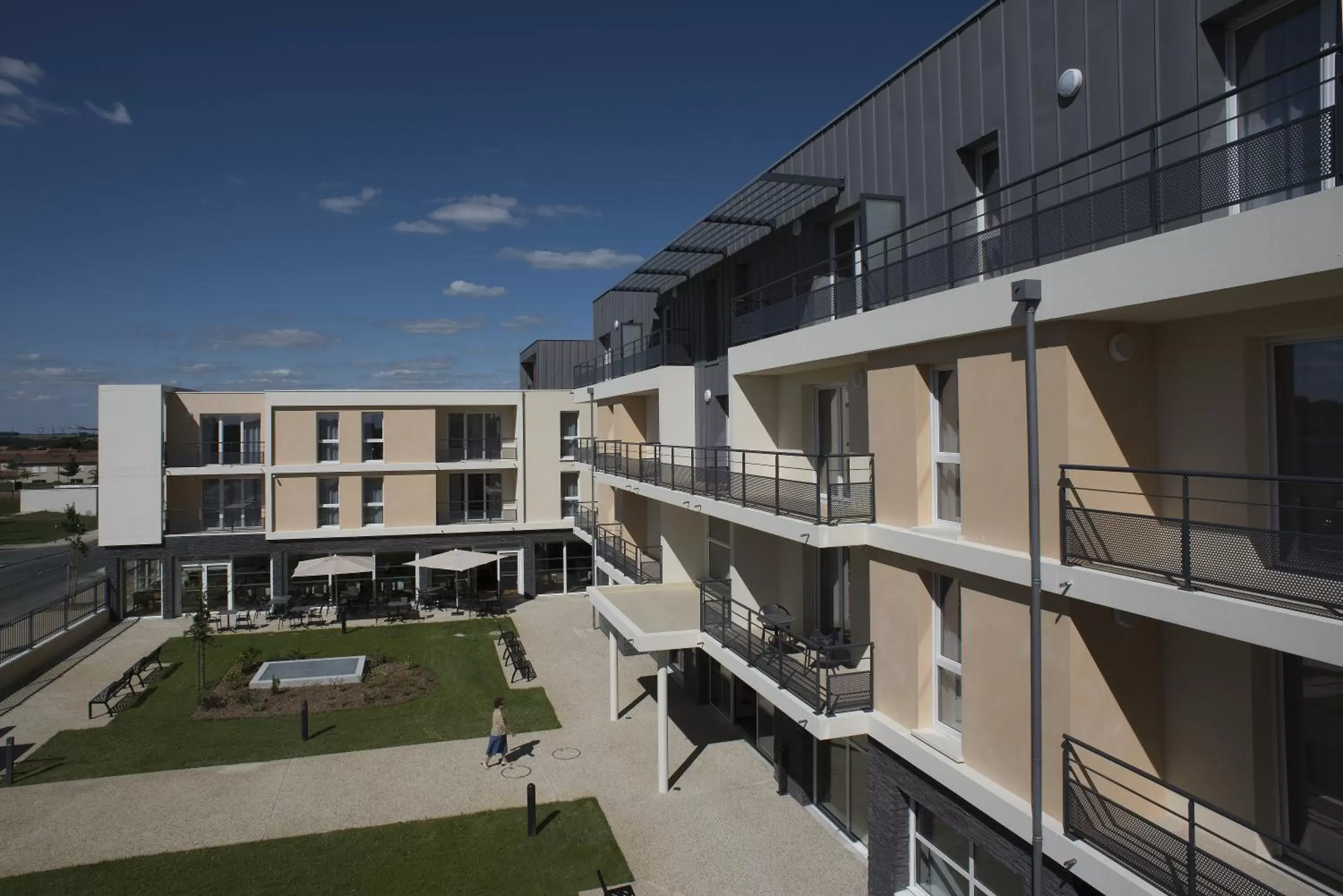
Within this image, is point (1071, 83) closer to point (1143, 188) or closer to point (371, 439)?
point (1143, 188)

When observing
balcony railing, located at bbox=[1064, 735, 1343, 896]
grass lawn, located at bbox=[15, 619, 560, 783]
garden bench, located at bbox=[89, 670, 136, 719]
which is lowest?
grass lawn, located at bbox=[15, 619, 560, 783]

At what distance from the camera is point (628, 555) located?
2023 centimetres

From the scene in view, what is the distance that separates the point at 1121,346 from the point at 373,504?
996 inches

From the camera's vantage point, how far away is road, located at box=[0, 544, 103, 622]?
88.2 ft

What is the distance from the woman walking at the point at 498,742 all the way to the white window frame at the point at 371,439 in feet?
49.4

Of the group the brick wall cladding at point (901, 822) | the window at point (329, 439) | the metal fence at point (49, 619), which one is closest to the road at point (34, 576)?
the metal fence at point (49, 619)

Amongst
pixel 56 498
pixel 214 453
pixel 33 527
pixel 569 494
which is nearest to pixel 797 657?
pixel 569 494

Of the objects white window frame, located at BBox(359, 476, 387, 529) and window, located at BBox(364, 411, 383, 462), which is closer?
white window frame, located at BBox(359, 476, 387, 529)

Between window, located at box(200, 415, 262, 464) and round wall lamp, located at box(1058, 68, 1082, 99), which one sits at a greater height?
round wall lamp, located at box(1058, 68, 1082, 99)

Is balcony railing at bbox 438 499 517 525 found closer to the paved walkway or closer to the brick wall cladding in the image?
the paved walkway

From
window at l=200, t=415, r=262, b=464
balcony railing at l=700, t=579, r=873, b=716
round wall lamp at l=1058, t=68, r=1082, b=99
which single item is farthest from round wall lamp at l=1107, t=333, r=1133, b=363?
window at l=200, t=415, r=262, b=464

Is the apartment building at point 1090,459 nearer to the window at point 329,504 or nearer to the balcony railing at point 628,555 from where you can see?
the balcony railing at point 628,555

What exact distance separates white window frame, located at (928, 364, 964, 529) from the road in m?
Answer: 23.0

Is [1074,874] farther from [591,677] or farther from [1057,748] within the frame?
[591,677]
